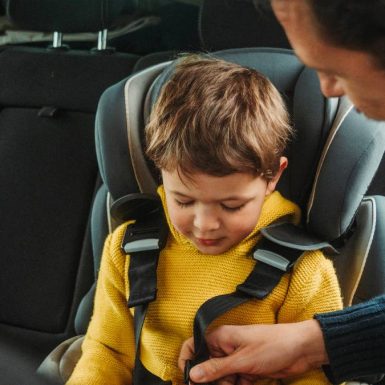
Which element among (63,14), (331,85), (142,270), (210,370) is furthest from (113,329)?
(63,14)

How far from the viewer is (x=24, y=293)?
212cm

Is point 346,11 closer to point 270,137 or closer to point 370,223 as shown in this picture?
point 270,137

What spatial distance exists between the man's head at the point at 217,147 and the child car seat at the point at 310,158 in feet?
0.25

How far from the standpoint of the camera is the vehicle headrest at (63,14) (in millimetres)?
2135

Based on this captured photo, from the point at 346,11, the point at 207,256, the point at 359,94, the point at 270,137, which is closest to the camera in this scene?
the point at 346,11

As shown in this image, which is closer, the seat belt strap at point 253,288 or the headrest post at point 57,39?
the seat belt strap at point 253,288

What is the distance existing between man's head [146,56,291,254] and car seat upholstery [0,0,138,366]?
87 centimetres

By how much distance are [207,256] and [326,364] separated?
0.30 metres

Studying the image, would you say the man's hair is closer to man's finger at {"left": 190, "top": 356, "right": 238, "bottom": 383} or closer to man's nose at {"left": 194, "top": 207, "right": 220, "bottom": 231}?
man's nose at {"left": 194, "top": 207, "right": 220, "bottom": 231}

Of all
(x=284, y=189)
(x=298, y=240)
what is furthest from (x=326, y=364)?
(x=284, y=189)

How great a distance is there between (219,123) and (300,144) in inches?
8.8

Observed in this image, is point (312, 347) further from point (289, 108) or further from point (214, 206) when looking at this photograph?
point (289, 108)

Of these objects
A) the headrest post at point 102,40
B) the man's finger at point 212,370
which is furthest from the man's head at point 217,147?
the headrest post at point 102,40

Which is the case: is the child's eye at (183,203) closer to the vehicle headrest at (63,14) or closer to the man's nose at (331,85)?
the man's nose at (331,85)
